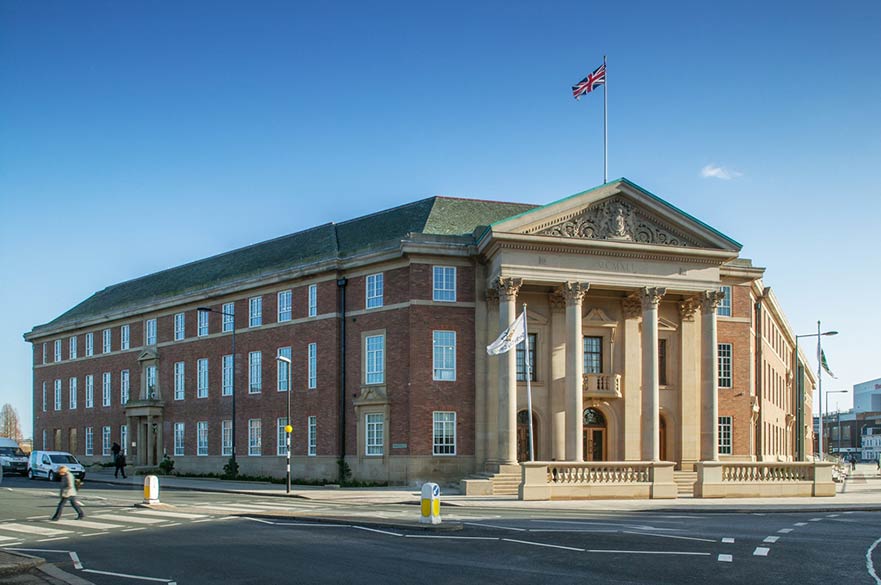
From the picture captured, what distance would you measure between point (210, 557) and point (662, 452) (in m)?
33.3

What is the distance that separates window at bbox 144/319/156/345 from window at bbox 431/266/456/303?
84.9 feet

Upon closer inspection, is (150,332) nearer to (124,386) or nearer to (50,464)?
(124,386)

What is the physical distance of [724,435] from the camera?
49688 millimetres

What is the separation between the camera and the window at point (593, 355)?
45.9m

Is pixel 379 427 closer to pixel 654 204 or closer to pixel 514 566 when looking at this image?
pixel 654 204

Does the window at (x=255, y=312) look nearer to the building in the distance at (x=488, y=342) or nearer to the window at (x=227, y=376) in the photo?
the building in the distance at (x=488, y=342)

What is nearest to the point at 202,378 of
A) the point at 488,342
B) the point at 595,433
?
the point at 488,342

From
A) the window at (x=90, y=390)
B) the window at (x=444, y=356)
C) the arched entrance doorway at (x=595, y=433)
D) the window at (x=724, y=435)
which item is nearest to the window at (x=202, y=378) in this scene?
the window at (x=90, y=390)

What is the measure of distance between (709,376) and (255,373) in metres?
25.3

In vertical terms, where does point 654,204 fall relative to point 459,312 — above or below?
above

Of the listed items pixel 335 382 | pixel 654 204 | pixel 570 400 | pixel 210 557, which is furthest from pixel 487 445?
pixel 210 557

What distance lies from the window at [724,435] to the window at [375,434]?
1885 cm

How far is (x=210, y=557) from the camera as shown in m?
18.0

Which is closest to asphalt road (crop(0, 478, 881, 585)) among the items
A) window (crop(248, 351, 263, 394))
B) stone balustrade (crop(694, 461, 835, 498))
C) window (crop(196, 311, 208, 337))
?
stone balustrade (crop(694, 461, 835, 498))
